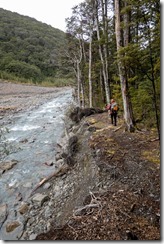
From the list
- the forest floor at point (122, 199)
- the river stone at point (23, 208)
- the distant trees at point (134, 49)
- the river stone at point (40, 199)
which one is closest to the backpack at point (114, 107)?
the distant trees at point (134, 49)

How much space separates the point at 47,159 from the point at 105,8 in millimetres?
9676

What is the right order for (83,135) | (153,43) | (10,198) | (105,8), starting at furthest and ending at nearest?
(105,8)
(83,135)
(10,198)
(153,43)

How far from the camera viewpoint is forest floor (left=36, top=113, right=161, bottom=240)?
3.92 meters

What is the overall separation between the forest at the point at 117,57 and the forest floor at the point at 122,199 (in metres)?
1.21

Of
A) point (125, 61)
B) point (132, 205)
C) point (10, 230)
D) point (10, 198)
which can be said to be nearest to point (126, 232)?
point (132, 205)

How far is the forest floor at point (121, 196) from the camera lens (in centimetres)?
393

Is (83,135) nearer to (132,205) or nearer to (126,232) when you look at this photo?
(132,205)

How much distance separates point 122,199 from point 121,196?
120mm

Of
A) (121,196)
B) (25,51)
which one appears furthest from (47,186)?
(25,51)

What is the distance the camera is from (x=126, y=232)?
3.78m

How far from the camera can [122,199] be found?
470 centimetres

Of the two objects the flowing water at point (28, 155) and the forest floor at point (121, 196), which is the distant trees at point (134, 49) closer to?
the forest floor at point (121, 196)

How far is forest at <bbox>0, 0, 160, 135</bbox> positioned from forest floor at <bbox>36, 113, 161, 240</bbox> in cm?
121

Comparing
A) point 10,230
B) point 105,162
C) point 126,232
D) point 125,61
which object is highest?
point 125,61
